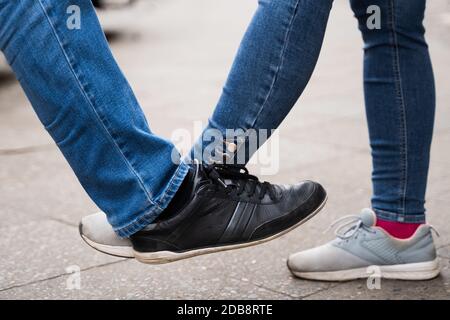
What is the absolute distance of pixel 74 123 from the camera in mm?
2121

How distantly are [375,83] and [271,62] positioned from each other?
0.50 meters

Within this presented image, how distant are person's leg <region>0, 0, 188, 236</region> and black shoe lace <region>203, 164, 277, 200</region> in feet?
0.30

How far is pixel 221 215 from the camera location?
2268mm

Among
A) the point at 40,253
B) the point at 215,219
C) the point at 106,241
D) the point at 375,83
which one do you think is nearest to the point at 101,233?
the point at 106,241

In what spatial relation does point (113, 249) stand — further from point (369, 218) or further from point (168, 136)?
point (168, 136)

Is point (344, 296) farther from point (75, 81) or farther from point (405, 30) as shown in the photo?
point (75, 81)

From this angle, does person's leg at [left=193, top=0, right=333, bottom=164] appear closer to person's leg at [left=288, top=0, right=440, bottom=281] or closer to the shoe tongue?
person's leg at [left=288, top=0, right=440, bottom=281]

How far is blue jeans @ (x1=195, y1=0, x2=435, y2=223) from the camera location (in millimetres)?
2275

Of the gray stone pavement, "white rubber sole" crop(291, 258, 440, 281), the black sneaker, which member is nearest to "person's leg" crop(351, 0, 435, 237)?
"white rubber sole" crop(291, 258, 440, 281)

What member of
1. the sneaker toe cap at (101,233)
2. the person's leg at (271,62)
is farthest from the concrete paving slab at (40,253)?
the person's leg at (271,62)

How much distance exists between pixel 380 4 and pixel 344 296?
2.89 feet

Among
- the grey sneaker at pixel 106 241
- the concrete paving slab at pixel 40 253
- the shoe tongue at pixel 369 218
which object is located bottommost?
the concrete paving slab at pixel 40 253

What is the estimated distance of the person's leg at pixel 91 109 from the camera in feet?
6.82

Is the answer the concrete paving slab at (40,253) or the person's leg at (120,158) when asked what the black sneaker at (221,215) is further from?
the concrete paving slab at (40,253)
